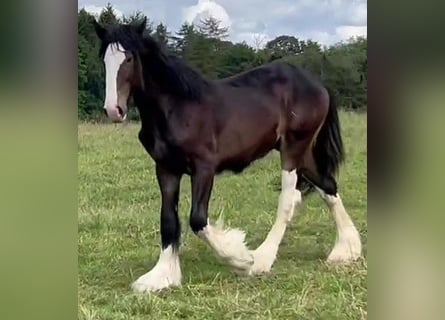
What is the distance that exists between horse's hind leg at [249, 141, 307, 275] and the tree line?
0.54ft

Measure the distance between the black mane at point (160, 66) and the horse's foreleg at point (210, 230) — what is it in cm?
19

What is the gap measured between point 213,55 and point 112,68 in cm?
24

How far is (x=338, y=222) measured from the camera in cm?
163

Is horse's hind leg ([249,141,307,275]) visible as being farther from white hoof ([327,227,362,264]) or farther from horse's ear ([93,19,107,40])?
horse's ear ([93,19,107,40])

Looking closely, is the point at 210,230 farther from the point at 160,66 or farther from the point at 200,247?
the point at 160,66

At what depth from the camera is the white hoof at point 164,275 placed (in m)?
1.65

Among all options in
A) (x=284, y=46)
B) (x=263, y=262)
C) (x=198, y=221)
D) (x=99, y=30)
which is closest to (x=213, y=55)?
(x=284, y=46)

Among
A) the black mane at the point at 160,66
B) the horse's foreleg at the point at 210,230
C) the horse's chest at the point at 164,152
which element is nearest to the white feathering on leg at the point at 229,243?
the horse's foreleg at the point at 210,230

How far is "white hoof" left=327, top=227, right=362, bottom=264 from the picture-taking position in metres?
1.61
